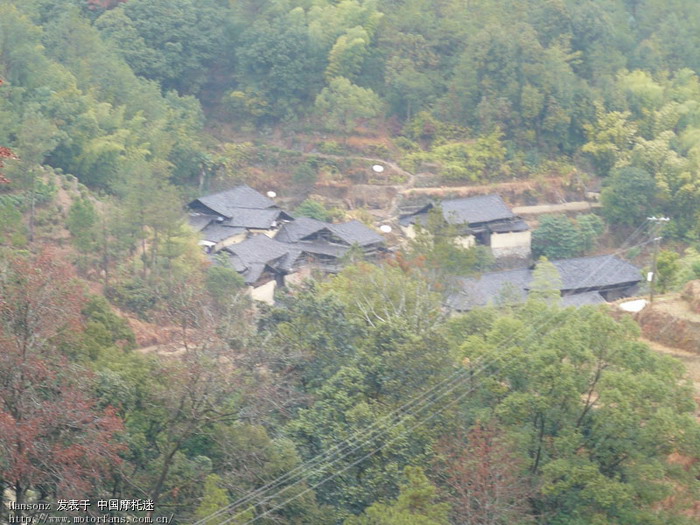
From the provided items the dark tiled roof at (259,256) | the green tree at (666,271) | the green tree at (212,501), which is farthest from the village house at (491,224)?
the green tree at (212,501)

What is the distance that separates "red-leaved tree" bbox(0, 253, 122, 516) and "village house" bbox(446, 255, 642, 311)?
42.1 feet

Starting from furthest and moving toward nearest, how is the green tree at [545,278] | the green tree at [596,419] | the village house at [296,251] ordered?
the village house at [296,251] → the green tree at [545,278] → the green tree at [596,419]

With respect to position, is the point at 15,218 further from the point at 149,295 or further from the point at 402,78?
the point at 402,78

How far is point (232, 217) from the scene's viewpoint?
2512 centimetres

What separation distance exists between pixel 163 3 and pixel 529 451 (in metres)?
20.4

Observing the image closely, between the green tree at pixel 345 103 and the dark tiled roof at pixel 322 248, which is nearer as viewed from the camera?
the dark tiled roof at pixel 322 248

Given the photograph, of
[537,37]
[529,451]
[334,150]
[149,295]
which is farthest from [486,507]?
[537,37]

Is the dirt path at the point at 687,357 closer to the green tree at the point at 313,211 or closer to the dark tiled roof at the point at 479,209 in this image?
the dark tiled roof at the point at 479,209

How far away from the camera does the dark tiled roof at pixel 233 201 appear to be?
25.2 m

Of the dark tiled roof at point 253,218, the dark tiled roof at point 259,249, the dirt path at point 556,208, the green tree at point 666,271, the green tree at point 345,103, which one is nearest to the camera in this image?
the green tree at point 666,271

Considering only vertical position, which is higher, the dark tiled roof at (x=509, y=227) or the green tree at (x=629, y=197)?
the green tree at (x=629, y=197)

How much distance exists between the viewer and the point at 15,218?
1956 centimetres

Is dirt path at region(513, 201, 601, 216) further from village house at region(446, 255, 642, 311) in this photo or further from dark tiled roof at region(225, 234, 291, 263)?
dark tiled roof at region(225, 234, 291, 263)

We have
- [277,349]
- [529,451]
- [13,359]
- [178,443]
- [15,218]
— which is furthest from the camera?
[15,218]
